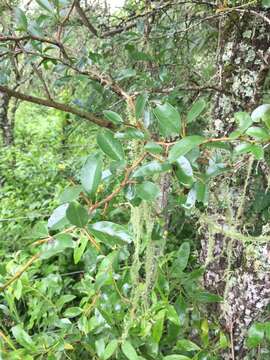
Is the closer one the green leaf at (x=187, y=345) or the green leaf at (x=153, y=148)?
the green leaf at (x=153, y=148)

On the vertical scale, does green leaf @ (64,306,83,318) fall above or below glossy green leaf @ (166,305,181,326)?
below

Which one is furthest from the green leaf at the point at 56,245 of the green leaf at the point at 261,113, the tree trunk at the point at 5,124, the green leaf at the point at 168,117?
the tree trunk at the point at 5,124

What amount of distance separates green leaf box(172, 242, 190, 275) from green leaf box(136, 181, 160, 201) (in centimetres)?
40

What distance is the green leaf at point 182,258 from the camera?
3.50 ft

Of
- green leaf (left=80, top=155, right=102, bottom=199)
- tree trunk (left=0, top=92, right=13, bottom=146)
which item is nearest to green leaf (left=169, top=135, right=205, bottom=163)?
green leaf (left=80, top=155, right=102, bottom=199)

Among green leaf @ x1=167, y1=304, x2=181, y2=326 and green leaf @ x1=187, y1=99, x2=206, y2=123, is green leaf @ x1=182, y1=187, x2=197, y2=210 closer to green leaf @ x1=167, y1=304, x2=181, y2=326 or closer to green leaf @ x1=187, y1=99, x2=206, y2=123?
green leaf @ x1=187, y1=99, x2=206, y2=123

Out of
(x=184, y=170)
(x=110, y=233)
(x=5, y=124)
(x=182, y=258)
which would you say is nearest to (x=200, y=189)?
(x=184, y=170)

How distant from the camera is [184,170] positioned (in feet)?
2.32

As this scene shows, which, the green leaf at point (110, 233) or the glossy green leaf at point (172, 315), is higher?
the green leaf at point (110, 233)

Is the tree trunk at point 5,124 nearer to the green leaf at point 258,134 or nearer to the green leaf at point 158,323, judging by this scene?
the green leaf at point 158,323

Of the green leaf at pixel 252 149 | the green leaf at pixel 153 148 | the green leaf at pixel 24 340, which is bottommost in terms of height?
the green leaf at pixel 24 340

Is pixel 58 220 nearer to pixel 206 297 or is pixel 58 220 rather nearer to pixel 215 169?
pixel 215 169

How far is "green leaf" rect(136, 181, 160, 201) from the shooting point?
0.69 metres

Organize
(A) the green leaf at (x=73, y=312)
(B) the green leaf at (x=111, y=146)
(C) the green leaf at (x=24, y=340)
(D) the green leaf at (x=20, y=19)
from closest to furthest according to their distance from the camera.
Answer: (B) the green leaf at (x=111, y=146)
(D) the green leaf at (x=20, y=19)
(C) the green leaf at (x=24, y=340)
(A) the green leaf at (x=73, y=312)
